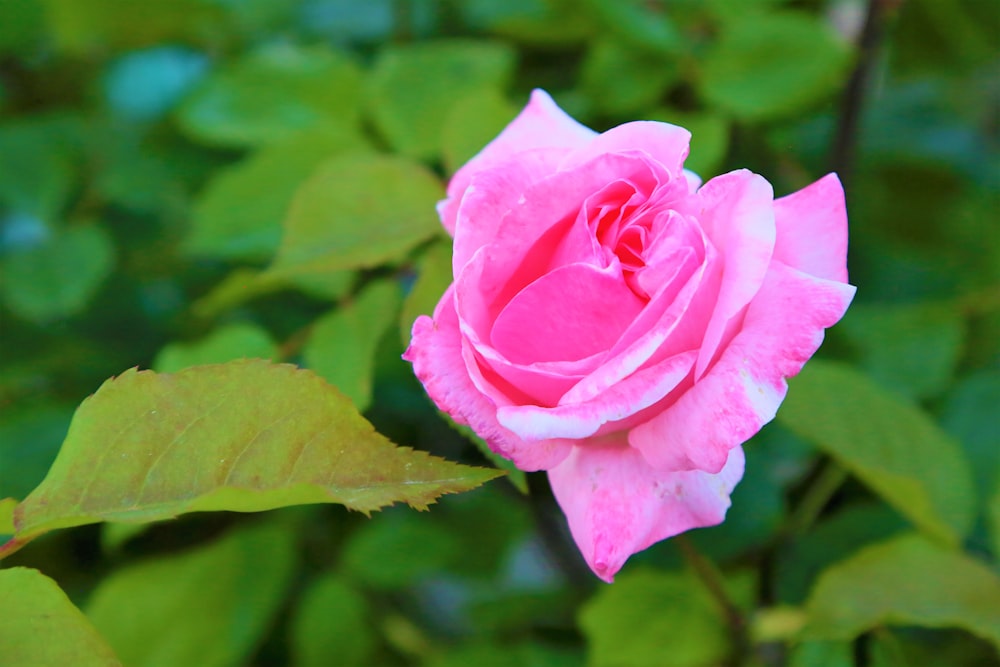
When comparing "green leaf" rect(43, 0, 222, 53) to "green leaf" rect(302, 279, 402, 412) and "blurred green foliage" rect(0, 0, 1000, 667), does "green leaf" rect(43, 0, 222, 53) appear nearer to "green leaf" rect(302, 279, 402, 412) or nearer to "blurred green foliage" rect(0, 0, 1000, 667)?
"blurred green foliage" rect(0, 0, 1000, 667)

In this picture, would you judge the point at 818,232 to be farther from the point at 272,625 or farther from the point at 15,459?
the point at 272,625

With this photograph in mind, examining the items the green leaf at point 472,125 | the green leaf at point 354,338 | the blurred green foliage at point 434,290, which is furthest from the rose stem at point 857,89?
the green leaf at point 354,338

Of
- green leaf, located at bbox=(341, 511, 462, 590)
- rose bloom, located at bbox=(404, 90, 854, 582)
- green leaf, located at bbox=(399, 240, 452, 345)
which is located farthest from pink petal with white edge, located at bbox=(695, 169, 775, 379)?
green leaf, located at bbox=(341, 511, 462, 590)

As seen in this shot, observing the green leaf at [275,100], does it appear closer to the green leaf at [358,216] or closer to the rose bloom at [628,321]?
the green leaf at [358,216]

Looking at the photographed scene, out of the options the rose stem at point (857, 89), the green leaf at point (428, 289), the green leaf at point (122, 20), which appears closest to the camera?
the green leaf at point (428, 289)

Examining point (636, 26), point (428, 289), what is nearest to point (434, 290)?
point (428, 289)

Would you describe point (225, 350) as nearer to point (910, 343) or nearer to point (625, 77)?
point (625, 77)
